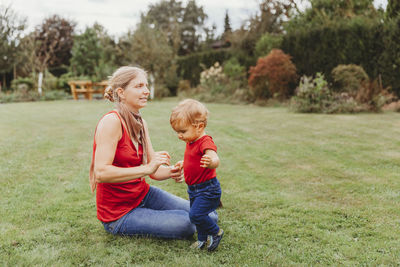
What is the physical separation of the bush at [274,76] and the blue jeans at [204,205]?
477 inches

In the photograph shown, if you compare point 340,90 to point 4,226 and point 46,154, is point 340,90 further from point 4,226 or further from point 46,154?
point 4,226

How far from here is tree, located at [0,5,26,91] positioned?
22.8m

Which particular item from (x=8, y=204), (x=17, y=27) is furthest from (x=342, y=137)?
(x=17, y=27)

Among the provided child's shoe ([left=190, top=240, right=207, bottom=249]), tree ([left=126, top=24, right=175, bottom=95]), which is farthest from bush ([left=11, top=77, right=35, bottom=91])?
child's shoe ([left=190, top=240, right=207, bottom=249])

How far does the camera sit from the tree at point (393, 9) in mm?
12178

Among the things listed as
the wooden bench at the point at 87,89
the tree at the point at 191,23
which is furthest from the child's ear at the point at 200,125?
the tree at the point at 191,23

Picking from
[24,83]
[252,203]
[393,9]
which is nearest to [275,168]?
[252,203]

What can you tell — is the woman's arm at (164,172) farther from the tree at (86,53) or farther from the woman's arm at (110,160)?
the tree at (86,53)

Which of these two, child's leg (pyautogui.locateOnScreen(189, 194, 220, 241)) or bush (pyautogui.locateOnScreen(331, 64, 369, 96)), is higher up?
bush (pyautogui.locateOnScreen(331, 64, 369, 96))

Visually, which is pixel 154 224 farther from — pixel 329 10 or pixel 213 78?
pixel 329 10

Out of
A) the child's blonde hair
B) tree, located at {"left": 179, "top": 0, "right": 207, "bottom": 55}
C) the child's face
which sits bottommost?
the child's face

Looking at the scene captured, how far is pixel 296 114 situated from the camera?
10711mm

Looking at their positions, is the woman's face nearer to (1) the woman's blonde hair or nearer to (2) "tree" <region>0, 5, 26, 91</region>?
Result: (1) the woman's blonde hair

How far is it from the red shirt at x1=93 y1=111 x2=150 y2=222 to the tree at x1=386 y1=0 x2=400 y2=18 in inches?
507
